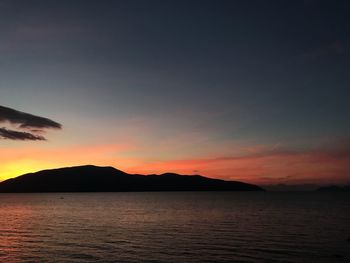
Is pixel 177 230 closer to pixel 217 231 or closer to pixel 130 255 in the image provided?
pixel 217 231

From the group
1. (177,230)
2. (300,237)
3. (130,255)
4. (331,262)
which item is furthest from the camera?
(177,230)

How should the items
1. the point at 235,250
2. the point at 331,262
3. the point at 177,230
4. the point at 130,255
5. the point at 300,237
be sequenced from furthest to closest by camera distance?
Answer: the point at 177,230, the point at 300,237, the point at 235,250, the point at 130,255, the point at 331,262

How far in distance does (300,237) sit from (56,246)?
4244 centimetres

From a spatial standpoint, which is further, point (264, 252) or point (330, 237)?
point (330, 237)

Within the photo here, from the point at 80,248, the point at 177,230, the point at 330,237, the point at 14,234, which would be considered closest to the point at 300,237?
the point at 330,237

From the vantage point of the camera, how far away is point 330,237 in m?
67.8

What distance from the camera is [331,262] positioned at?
152 ft

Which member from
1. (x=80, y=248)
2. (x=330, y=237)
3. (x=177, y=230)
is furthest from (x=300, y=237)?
(x=80, y=248)

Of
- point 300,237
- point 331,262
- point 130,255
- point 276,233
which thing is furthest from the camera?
point 276,233

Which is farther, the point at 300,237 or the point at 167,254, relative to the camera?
the point at 300,237

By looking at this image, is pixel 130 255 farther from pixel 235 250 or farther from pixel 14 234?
pixel 14 234

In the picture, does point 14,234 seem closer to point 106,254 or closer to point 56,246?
point 56,246

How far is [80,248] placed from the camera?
55.5 metres

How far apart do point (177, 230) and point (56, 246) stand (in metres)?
28.6
